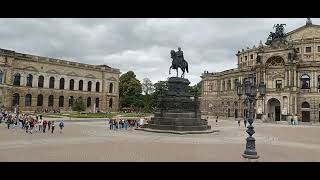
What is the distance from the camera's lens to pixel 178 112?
107ft

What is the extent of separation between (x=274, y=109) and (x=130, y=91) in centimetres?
4653

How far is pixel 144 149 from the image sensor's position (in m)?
18.7

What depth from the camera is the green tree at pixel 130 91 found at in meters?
98.0

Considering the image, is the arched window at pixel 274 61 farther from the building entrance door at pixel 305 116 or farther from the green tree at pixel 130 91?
the green tree at pixel 130 91

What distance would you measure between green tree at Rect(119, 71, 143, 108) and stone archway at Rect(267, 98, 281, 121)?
127 ft

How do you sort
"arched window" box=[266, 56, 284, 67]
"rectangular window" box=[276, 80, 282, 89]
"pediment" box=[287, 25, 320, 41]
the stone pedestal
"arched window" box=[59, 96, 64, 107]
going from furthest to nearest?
"arched window" box=[59, 96, 64, 107]
"pediment" box=[287, 25, 320, 41]
"arched window" box=[266, 56, 284, 67]
"rectangular window" box=[276, 80, 282, 89]
the stone pedestal

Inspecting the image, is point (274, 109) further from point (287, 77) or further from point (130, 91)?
point (130, 91)

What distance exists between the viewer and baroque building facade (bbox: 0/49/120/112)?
6806cm

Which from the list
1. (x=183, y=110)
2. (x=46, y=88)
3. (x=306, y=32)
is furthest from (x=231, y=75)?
(x=183, y=110)

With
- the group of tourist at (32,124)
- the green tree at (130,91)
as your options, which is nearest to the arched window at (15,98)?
the green tree at (130,91)

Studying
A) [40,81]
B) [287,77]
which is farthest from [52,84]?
[287,77]

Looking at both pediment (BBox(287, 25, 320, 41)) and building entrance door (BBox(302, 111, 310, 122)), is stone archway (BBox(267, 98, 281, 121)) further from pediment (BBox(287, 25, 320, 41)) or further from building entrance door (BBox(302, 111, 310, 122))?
pediment (BBox(287, 25, 320, 41))

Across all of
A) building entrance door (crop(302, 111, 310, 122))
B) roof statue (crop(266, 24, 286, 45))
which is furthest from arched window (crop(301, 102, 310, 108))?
roof statue (crop(266, 24, 286, 45))
